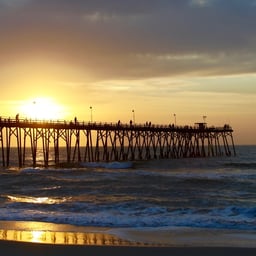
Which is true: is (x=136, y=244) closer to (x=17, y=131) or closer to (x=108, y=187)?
(x=108, y=187)

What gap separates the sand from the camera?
1052 centimetres

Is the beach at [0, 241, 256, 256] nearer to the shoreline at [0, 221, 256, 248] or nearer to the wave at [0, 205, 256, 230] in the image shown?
the shoreline at [0, 221, 256, 248]

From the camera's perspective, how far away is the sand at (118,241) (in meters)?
10.5

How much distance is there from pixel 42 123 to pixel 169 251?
35873 mm

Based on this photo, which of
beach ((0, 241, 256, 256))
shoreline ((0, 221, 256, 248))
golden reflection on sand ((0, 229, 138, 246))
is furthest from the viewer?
golden reflection on sand ((0, 229, 138, 246))

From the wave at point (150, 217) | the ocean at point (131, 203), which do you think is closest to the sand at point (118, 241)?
the wave at point (150, 217)

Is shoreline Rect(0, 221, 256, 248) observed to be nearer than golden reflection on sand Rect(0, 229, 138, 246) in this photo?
Yes

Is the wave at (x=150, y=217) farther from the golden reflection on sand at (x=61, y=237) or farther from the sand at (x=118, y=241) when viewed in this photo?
the golden reflection on sand at (x=61, y=237)

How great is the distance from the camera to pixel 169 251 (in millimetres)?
10414

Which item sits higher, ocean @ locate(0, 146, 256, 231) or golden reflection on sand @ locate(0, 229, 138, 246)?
golden reflection on sand @ locate(0, 229, 138, 246)

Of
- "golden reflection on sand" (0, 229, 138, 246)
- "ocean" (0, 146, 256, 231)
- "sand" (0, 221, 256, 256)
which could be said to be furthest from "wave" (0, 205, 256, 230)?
"golden reflection on sand" (0, 229, 138, 246)

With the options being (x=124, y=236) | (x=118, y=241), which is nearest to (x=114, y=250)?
(x=118, y=241)

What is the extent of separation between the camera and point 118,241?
38.5 feet

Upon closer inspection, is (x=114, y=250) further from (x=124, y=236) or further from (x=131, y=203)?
(x=131, y=203)
